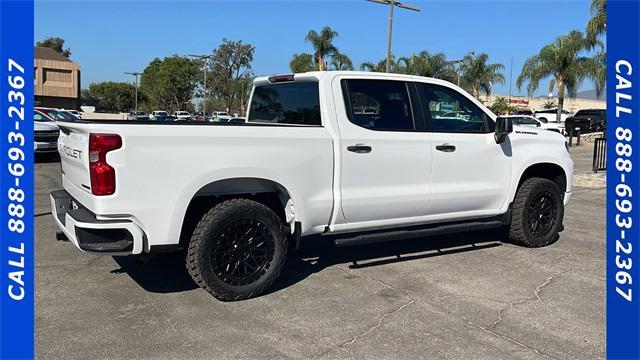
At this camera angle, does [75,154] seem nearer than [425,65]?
Yes

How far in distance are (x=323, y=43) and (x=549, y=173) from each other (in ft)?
116

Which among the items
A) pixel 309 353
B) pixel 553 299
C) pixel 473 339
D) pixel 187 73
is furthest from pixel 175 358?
pixel 187 73

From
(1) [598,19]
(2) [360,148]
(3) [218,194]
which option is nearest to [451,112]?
(2) [360,148]

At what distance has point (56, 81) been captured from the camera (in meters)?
67.2

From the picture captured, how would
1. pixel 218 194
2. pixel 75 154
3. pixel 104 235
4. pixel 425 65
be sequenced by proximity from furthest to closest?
pixel 425 65 → pixel 218 194 → pixel 75 154 → pixel 104 235

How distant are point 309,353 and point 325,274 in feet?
5.67

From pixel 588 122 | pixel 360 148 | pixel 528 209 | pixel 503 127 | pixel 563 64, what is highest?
pixel 563 64

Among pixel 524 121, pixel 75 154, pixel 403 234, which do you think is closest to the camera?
pixel 75 154

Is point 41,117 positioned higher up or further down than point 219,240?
higher up

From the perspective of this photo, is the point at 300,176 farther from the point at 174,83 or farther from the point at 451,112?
the point at 174,83

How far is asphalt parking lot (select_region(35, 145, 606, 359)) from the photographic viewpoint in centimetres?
361

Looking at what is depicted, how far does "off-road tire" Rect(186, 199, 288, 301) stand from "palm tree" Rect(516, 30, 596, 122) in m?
33.4

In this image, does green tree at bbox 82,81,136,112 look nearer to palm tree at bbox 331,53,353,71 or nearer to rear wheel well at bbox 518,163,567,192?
palm tree at bbox 331,53,353,71

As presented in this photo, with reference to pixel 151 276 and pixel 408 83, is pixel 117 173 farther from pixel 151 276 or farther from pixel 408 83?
pixel 408 83
